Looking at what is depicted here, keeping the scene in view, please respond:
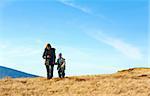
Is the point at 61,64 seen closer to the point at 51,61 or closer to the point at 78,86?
the point at 51,61

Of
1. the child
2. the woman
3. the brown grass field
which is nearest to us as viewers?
the brown grass field

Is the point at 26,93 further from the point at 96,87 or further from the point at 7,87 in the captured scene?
the point at 96,87

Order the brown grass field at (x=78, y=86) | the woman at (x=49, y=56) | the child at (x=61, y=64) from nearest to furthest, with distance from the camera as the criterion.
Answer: the brown grass field at (x=78, y=86) → the woman at (x=49, y=56) → the child at (x=61, y=64)

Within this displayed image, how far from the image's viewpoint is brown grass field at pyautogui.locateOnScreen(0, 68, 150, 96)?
30.9 m

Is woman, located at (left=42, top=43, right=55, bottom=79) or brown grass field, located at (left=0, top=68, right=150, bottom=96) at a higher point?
woman, located at (left=42, top=43, right=55, bottom=79)

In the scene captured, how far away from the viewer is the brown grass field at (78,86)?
30.9m

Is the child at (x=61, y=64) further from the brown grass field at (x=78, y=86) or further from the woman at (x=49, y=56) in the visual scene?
the brown grass field at (x=78, y=86)

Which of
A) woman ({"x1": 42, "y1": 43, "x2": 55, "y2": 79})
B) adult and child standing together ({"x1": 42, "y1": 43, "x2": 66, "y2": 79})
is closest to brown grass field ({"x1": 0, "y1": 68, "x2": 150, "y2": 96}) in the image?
adult and child standing together ({"x1": 42, "y1": 43, "x2": 66, "y2": 79})

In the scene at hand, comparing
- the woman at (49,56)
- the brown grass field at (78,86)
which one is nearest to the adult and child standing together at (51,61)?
the woman at (49,56)

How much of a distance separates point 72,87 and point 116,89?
3037mm

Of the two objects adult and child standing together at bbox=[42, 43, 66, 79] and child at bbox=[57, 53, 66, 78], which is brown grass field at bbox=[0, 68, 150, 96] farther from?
child at bbox=[57, 53, 66, 78]

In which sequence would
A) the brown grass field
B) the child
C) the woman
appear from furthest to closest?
the child < the woman < the brown grass field

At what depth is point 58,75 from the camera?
3741 centimetres

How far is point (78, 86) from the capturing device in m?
32.8
